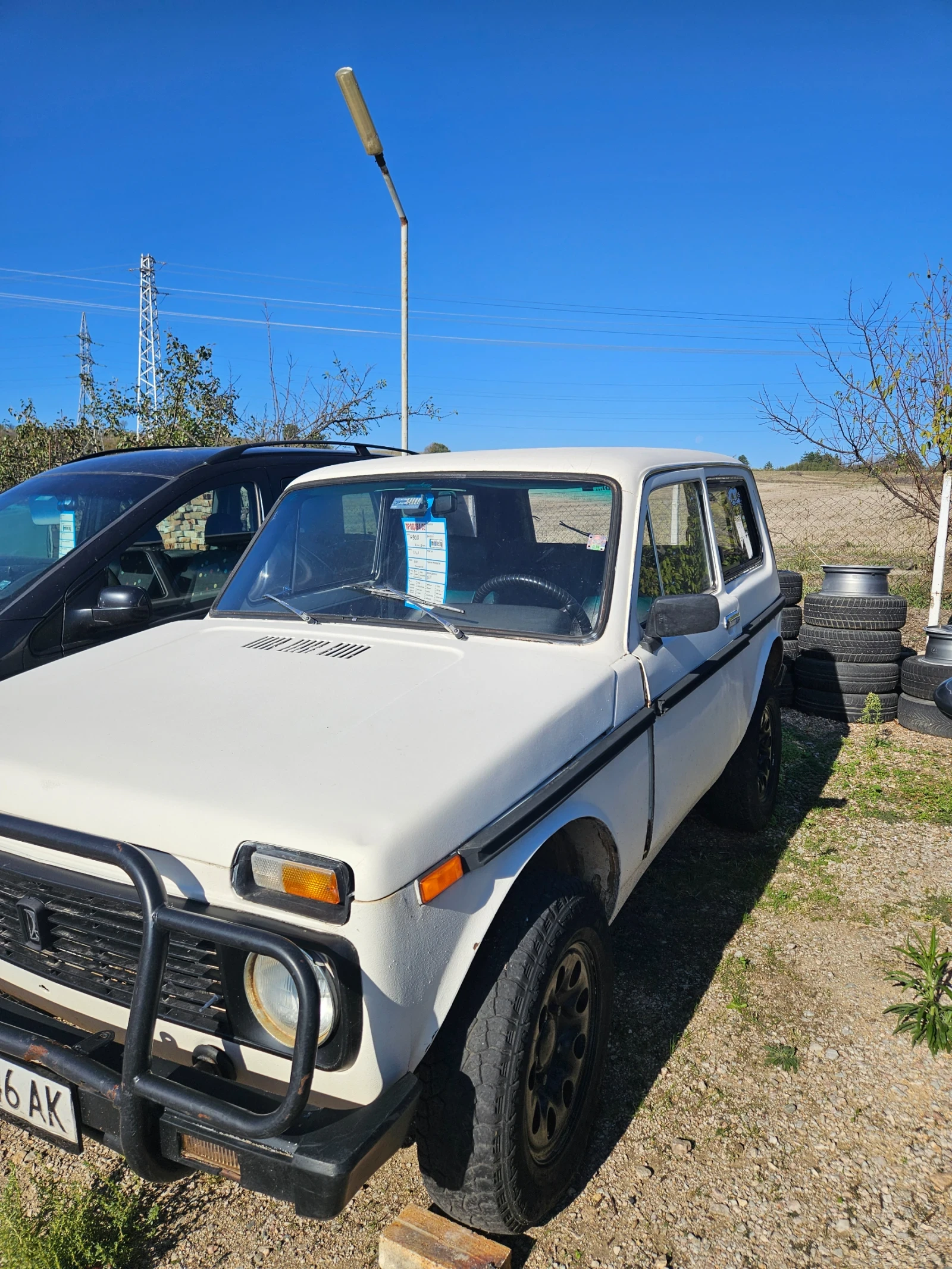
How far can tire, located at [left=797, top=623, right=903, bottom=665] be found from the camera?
21.8ft

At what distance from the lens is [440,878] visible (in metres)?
1.82

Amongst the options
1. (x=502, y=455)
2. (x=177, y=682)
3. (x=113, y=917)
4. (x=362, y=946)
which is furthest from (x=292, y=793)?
(x=502, y=455)

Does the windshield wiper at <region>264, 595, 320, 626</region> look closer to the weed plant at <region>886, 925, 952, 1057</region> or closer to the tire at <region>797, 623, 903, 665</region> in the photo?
the weed plant at <region>886, 925, 952, 1057</region>

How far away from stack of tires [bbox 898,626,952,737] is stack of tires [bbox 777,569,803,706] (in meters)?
0.84

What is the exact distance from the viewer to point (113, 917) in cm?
192

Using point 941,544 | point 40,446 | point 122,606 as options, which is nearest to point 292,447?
point 122,606

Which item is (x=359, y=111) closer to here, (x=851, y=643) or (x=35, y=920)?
(x=851, y=643)

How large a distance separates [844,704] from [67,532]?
5635mm

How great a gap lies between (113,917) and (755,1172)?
189 cm

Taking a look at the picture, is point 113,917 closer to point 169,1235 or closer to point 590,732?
point 169,1235

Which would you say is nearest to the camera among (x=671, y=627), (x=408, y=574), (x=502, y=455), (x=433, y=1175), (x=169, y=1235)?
(x=433, y=1175)

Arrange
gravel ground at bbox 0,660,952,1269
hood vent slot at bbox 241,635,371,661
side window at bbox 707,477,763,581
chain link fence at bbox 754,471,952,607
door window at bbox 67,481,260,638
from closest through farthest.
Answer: gravel ground at bbox 0,660,952,1269 → hood vent slot at bbox 241,635,371,661 → side window at bbox 707,477,763,581 → door window at bbox 67,481,260,638 → chain link fence at bbox 754,471,952,607

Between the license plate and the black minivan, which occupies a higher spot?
the black minivan

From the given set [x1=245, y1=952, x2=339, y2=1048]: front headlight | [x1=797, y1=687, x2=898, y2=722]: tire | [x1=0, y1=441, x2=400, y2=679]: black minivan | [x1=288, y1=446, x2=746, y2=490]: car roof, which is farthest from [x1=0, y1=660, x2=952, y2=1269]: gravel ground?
[x1=797, y1=687, x2=898, y2=722]: tire
